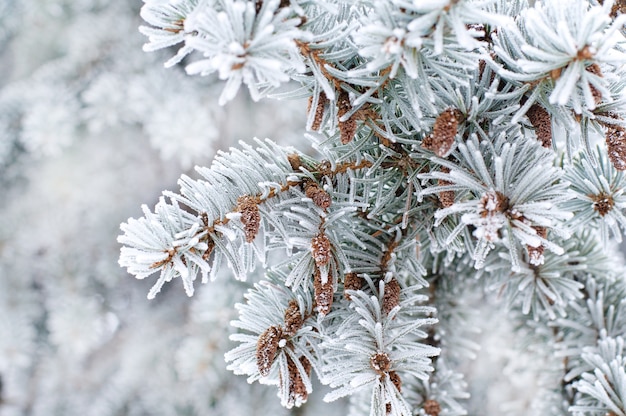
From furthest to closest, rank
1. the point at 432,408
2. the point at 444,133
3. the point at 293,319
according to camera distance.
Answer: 1. the point at 432,408
2. the point at 293,319
3. the point at 444,133

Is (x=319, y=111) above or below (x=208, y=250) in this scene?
above

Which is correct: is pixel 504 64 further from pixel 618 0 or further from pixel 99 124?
pixel 99 124

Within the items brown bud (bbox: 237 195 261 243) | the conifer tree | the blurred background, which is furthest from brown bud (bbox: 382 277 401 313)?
the blurred background

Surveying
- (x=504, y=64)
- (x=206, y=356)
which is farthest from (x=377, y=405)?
(x=206, y=356)

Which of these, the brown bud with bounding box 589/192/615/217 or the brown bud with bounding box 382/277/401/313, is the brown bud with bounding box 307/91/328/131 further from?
the brown bud with bounding box 589/192/615/217

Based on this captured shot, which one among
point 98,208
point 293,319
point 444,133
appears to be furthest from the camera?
point 98,208

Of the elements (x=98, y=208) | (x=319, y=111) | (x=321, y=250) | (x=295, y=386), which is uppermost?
(x=98, y=208)

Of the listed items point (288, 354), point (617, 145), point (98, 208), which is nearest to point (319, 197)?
point (288, 354)

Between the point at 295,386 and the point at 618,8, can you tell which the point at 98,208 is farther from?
the point at 618,8
